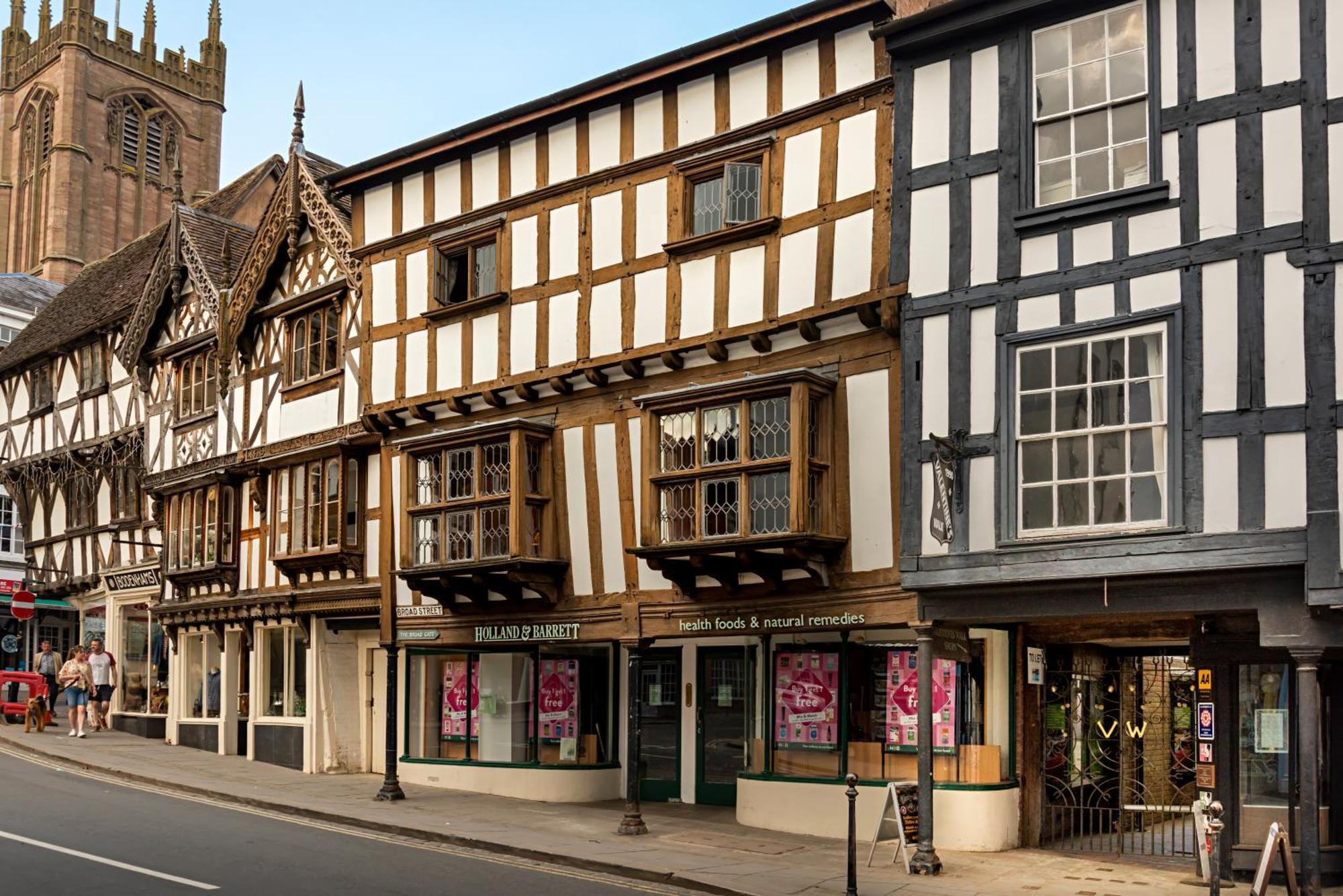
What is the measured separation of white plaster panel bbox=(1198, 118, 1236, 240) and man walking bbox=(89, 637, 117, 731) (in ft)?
71.4

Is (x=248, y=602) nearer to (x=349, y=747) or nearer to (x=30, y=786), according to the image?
(x=349, y=747)

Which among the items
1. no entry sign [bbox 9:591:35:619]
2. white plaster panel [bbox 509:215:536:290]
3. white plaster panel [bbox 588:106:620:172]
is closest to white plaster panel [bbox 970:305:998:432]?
Result: white plaster panel [bbox 588:106:620:172]

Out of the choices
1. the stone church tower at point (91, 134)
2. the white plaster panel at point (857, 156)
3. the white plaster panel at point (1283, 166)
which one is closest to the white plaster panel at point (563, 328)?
the white plaster panel at point (857, 156)

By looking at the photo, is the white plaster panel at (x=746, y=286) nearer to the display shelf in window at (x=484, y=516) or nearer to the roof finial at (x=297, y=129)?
the display shelf in window at (x=484, y=516)

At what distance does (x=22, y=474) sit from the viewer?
3444 centimetres

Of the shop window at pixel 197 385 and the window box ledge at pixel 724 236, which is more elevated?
the window box ledge at pixel 724 236

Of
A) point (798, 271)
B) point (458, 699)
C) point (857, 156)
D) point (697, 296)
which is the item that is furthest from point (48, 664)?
point (857, 156)

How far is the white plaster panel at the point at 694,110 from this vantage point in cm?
1678

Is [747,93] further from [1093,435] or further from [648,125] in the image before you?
[1093,435]

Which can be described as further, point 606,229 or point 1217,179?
point 606,229

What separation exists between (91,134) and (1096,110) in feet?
189

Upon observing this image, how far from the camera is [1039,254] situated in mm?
13453

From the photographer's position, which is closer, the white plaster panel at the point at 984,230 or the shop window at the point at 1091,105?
the shop window at the point at 1091,105

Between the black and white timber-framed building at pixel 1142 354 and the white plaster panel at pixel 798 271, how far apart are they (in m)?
1.23
